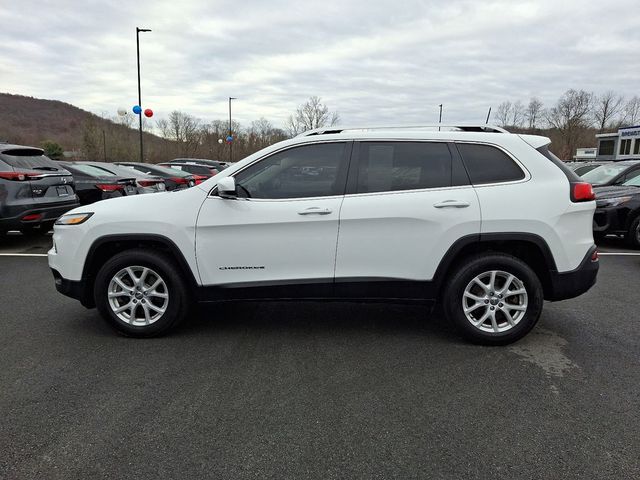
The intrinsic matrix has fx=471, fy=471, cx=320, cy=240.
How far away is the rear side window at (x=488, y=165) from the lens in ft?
12.8

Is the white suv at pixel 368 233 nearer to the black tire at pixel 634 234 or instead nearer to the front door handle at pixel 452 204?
the front door handle at pixel 452 204

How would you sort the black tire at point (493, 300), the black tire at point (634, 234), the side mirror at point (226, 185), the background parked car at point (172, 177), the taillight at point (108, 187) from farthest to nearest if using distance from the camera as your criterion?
the background parked car at point (172, 177), the taillight at point (108, 187), the black tire at point (634, 234), the black tire at point (493, 300), the side mirror at point (226, 185)

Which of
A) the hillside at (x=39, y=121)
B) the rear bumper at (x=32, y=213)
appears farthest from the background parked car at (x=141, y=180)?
the hillside at (x=39, y=121)

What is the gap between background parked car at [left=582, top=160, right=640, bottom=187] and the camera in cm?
970

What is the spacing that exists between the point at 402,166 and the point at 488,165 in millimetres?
713

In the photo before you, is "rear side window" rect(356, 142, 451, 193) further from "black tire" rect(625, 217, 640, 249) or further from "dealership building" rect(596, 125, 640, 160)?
"dealership building" rect(596, 125, 640, 160)

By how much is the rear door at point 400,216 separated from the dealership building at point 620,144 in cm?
4064

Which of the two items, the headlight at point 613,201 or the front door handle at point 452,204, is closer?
the front door handle at point 452,204

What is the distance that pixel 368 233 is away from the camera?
12.7 ft

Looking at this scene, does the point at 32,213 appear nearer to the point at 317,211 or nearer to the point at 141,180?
the point at 141,180

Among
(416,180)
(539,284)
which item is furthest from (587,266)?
(416,180)

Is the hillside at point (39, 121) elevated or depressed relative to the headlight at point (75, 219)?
elevated

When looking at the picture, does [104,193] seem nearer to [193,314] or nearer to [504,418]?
[193,314]

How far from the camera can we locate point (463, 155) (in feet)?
13.0
